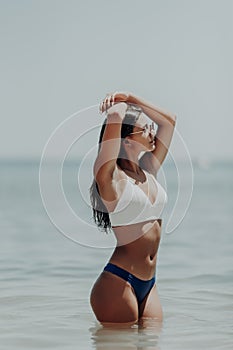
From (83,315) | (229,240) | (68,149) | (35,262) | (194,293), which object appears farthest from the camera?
(229,240)

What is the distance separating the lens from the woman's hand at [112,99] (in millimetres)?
4973

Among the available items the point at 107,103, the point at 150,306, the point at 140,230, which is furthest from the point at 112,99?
the point at 150,306

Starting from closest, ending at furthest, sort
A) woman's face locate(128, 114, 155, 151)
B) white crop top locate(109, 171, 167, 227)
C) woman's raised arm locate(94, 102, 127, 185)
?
woman's raised arm locate(94, 102, 127, 185) < white crop top locate(109, 171, 167, 227) < woman's face locate(128, 114, 155, 151)

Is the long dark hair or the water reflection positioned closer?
the long dark hair

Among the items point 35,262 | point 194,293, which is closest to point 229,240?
point 35,262

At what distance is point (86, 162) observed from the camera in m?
5.31

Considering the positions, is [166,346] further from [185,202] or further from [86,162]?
[86,162]

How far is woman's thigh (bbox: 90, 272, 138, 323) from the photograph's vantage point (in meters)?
5.17

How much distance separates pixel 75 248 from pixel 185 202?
5.91 m

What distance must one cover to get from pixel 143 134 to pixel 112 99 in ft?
1.06

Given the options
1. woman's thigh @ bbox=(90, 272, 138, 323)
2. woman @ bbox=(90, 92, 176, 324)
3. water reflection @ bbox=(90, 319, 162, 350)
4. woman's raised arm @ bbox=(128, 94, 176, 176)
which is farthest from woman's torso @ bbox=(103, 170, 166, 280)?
water reflection @ bbox=(90, 319, 162, 350)

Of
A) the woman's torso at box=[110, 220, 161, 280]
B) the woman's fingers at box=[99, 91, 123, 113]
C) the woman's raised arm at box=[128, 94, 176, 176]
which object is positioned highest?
the woman's fingers at box=[99, 91, 123, 113]

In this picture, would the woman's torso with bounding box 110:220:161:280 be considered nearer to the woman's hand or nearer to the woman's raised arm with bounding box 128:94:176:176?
the woman's raised arm with bounding box 128:94:176:176

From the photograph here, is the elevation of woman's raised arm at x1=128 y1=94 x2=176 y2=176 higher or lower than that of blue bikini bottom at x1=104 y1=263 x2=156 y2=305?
higher
